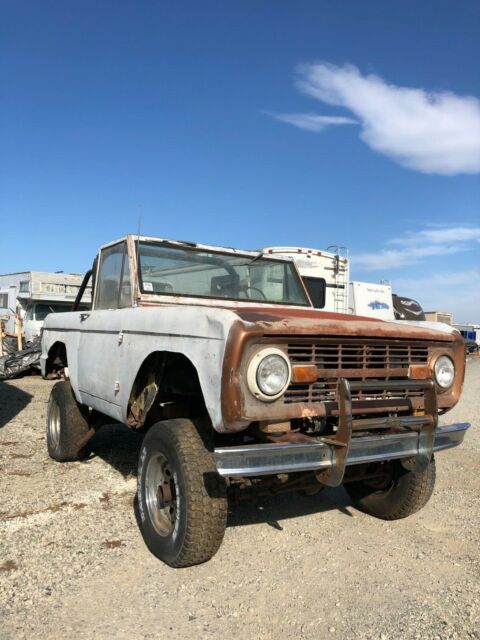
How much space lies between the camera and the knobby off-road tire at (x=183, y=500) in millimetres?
3217

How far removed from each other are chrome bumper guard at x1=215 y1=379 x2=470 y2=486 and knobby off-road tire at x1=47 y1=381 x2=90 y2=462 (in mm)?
3033

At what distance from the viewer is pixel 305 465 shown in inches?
116

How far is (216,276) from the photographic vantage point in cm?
499

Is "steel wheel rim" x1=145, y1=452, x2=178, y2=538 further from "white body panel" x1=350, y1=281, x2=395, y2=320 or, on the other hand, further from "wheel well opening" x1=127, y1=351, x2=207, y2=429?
"white body panel" x1=350, y1=281, x2=395, y2=320

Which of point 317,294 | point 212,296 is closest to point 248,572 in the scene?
point 212,296

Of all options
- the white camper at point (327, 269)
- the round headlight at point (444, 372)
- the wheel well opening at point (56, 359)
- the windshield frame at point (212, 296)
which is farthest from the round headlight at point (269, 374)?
the white camper at point (327, 269)

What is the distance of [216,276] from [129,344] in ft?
4.26

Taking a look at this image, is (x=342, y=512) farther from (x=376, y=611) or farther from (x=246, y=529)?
(x=376, y=611)

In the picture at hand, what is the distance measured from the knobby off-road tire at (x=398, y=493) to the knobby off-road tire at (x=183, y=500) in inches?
62.3

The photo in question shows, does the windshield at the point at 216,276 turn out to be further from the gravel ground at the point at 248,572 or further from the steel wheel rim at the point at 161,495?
the gravel ground at the point at 248,572

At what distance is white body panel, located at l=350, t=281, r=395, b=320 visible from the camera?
13.6 m

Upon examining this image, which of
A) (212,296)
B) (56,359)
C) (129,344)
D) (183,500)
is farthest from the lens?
→ (56,359)

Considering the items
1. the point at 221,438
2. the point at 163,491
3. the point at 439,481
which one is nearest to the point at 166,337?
the point at 221,438

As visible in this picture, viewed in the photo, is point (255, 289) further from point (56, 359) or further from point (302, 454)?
point (56, 359)
